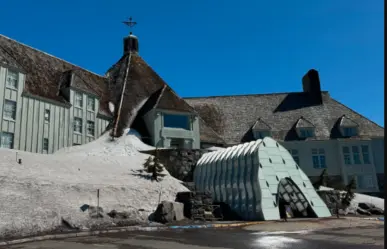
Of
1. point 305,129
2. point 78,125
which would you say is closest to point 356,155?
point 305,129

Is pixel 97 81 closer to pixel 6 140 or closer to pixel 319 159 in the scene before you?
pixel 6 140

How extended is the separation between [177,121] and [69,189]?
53.3ft

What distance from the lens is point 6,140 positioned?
81.9 ft

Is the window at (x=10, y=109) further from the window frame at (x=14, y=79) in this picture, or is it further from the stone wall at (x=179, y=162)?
the stone wall at (x=179, y=162)

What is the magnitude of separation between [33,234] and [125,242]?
4.59 metres

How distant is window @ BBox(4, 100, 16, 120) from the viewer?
25312 millimetres

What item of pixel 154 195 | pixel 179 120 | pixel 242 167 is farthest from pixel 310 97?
pixel 154 195

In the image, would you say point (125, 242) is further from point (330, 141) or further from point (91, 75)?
point (330, 141)

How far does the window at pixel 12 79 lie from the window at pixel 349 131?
32.6 metres

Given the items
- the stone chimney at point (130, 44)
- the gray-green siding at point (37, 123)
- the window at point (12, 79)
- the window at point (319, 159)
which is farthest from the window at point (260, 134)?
the window at point (12, 79)

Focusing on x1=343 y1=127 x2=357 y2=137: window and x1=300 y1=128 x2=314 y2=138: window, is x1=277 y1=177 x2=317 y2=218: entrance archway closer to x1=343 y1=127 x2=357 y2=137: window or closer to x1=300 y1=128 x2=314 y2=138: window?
x1=300 y1=128 x2=314 y2=138: window

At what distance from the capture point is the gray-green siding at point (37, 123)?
2541 centimetres

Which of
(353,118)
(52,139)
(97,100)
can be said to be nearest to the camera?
(52,139)

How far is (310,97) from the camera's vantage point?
44.2 metres
